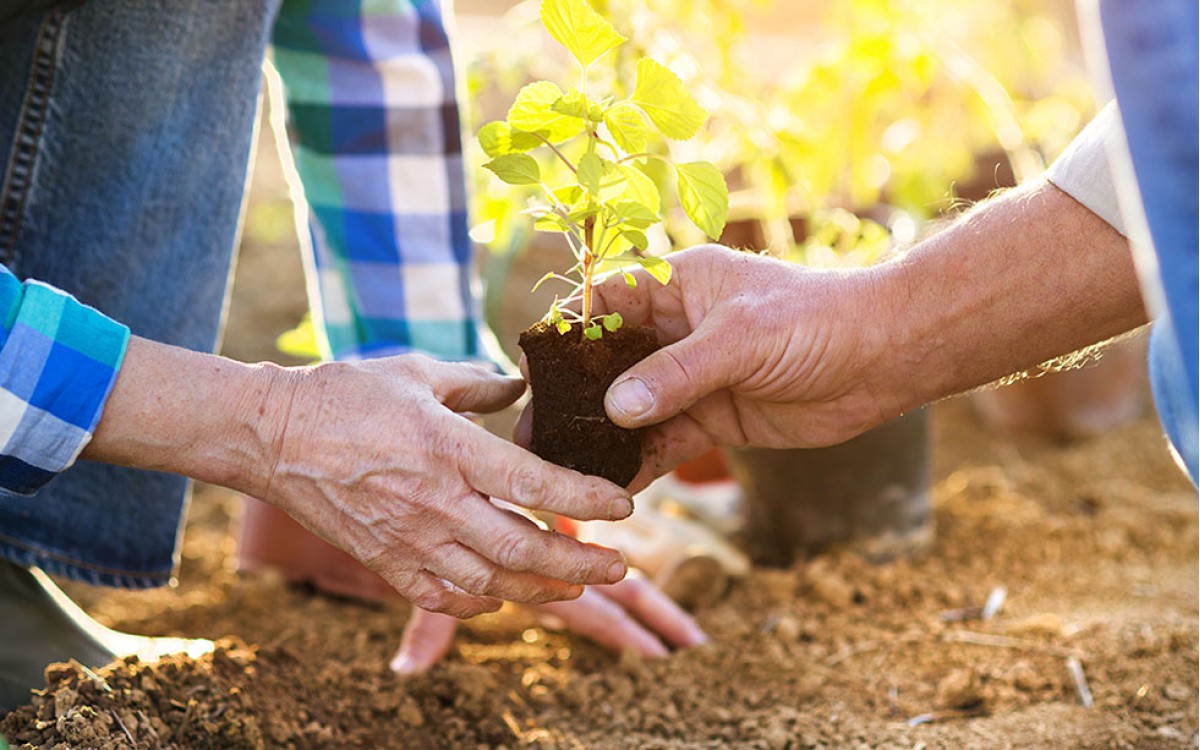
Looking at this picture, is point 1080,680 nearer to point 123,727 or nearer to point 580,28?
point 580,28

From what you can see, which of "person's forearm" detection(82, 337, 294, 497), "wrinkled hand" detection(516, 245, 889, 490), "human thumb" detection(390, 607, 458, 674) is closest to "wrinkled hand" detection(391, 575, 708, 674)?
"human thumb" detection(390, 607, 458, 674)

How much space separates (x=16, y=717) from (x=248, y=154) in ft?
3.21

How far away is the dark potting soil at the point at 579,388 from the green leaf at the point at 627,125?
236 mm

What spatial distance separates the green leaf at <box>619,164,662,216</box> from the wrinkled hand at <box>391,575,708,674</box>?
2.38 ft

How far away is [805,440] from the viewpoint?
5.45 ft

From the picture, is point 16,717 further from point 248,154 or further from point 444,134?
point 444,134

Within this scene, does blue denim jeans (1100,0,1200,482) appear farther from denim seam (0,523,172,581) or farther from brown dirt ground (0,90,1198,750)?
denim seam (0,523,172,581)

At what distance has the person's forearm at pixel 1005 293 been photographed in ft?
4.66

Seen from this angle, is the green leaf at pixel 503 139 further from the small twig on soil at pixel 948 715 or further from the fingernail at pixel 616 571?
the small twig on soil at pixel 948 715

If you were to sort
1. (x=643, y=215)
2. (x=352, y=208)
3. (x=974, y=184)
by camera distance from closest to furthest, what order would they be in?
(x=643, y=215) → (x=352, y=208) → (x=974, y=184)

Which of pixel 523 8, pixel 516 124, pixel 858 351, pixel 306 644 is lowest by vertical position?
pixel 306 644

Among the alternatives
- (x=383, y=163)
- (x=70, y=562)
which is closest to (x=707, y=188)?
(x=383, y=163)

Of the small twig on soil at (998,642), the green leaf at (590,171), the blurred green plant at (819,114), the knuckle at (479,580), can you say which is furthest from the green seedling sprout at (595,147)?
the small twig on soil at (998,642)

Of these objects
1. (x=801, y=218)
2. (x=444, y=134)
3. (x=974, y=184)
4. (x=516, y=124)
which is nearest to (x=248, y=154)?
(x=444, y=134)
